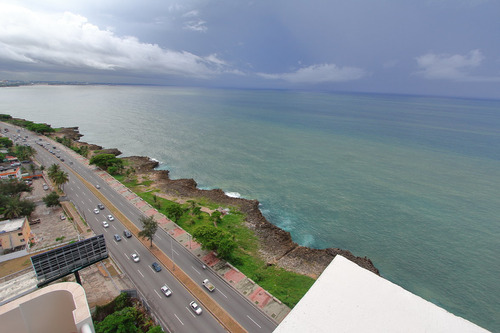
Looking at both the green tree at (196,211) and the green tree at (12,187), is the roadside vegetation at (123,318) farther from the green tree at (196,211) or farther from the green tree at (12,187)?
the green tree at (12,187)

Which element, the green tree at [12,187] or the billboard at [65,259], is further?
the green tree at [12,187]

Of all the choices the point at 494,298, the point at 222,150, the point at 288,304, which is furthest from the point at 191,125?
the point at 494,298

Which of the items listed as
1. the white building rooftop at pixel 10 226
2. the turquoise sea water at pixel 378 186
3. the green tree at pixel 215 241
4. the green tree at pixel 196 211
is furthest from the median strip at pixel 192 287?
the turquoise sea water at pixel 378 186

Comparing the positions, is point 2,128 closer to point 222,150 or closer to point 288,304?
point 222,150

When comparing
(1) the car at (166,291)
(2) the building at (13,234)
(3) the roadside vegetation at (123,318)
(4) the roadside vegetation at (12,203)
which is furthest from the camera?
(4) the roadside vegetation at (12,203)

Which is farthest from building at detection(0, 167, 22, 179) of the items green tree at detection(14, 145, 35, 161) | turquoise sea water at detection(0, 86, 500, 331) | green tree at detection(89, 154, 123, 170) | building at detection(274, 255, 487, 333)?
building at detection(274, 255, 487, 333)

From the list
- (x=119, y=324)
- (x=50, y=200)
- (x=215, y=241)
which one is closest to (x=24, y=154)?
(x=50, y=200)

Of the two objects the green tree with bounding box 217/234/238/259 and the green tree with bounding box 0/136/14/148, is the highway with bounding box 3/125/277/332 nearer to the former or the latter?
the green tree with bounding box 217/234/238/259
